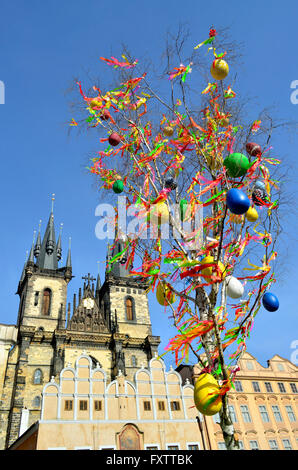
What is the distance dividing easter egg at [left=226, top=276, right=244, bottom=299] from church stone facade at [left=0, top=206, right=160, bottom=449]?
2385cm

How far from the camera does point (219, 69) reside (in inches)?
226

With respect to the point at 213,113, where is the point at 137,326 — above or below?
above

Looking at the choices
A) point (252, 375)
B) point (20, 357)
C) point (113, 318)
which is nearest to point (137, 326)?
point (113, 318)

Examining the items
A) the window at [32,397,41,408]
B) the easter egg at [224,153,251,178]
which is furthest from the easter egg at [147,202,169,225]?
the window at [32,397,41,408]

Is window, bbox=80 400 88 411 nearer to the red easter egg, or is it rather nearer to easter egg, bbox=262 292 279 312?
easter egg, bbox=262 292 279 312

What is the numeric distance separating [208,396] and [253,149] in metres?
3.96

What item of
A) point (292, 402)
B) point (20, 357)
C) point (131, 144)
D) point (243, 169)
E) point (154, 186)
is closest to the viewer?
point (243, 169)

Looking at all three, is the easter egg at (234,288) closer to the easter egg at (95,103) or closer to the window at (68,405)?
the easter egg at (95,103)

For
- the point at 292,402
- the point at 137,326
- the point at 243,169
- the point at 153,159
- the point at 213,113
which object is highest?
the point at 137,326

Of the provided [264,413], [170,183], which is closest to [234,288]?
[170,183]

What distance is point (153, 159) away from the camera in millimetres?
6430

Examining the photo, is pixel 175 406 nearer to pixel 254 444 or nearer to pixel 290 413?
pixel 254 444
